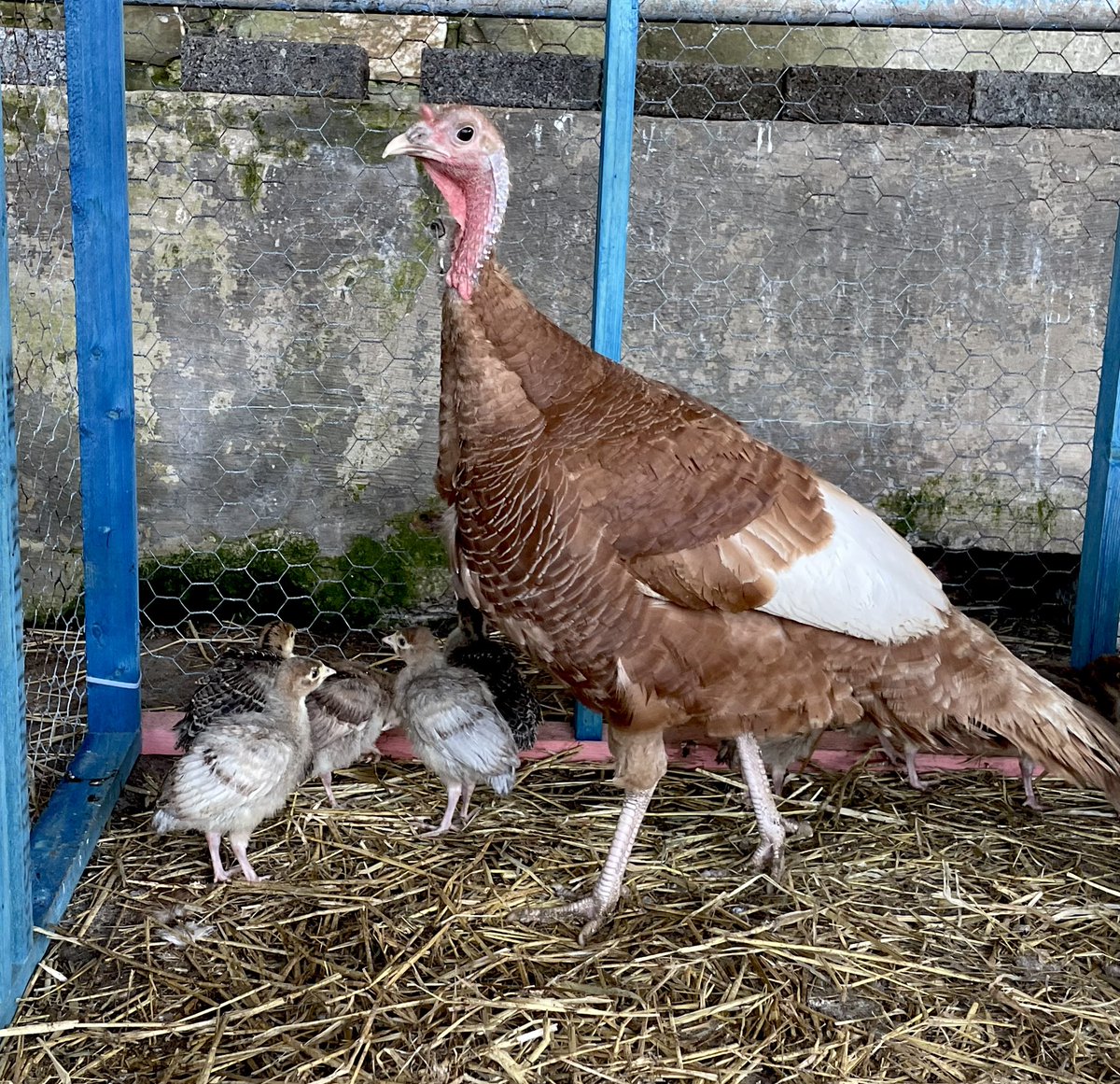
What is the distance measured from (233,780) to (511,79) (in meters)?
2.84

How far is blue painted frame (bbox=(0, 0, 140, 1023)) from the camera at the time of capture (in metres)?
3.12

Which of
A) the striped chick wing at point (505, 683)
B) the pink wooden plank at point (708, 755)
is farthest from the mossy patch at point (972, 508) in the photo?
the striped chick wing at point (505, 683)

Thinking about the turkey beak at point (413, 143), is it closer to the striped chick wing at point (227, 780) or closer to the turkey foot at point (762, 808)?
the striped chick wing at point (227, 780)

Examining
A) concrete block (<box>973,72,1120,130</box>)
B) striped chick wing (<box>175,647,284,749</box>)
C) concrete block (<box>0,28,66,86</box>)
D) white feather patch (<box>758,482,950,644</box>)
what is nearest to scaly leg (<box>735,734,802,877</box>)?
white feather patch (<box>758,482,950,644</box>)

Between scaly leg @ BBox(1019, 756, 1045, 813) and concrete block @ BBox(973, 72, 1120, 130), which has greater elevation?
concrete block @ BBox(973, 72, 1120, 130)

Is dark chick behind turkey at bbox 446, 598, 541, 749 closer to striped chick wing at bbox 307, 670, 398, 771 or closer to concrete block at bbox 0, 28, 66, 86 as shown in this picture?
striped chick wing at bbox 307, 670, 398, 771

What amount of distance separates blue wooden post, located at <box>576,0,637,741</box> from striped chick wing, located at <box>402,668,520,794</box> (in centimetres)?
114

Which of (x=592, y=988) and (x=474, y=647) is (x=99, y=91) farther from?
(x=592, y=988)

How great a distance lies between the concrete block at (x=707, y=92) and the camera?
4426mm

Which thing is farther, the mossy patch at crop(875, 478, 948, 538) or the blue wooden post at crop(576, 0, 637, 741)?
the mossy patch at crop(875, 478, 948, 538)

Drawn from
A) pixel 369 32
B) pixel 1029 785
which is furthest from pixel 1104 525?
pixel 369 32

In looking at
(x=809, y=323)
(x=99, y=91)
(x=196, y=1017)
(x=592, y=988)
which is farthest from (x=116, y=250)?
(x=809, y=323)

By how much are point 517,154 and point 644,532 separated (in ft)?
7.76

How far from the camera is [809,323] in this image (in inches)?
188
